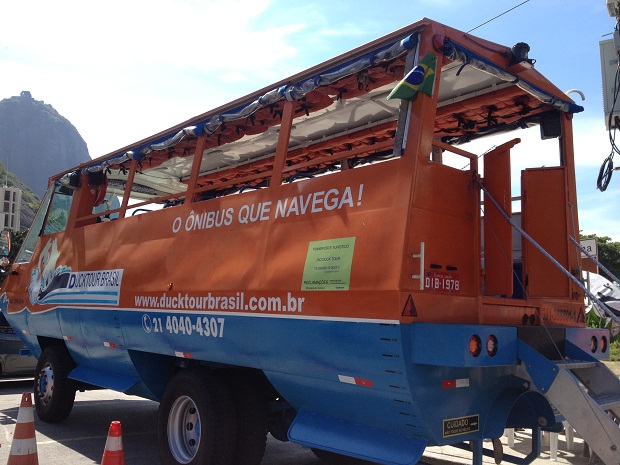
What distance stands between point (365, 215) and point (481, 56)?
1.53m

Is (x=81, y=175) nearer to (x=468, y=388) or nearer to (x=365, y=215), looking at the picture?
(x=365, y=215)

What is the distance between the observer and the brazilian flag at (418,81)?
12.9ft

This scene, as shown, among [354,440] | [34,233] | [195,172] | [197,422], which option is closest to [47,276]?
[34,233]

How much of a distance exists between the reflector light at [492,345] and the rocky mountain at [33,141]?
480 feet

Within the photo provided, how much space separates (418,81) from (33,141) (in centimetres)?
15715

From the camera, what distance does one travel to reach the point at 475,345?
12.2 ft

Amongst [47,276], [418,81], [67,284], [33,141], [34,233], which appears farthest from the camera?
[33,141]

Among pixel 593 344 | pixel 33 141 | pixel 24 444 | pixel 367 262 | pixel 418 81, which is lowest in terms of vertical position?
pixel 24 444

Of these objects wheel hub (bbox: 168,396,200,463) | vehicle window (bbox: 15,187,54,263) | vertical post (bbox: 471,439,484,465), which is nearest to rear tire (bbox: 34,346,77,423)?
vehicle window (bbox: 15,187,54,263)

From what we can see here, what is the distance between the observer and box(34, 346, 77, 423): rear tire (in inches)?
304

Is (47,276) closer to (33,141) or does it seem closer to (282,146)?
(282,146)

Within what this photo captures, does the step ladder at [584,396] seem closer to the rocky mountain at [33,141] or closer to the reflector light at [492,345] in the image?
the reflector light at [492,345]

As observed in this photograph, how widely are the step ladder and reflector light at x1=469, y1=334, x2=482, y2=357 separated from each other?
417 millimetres

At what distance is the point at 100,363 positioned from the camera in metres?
7.13
